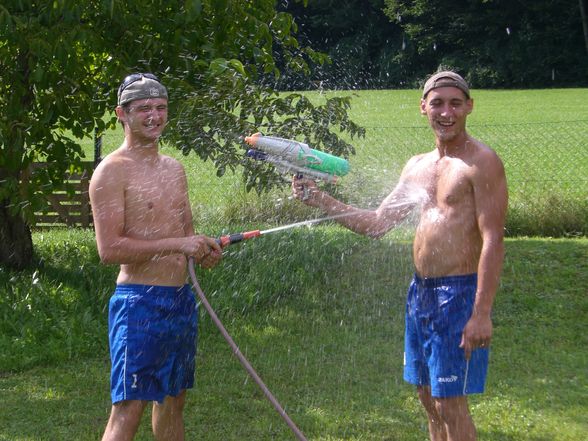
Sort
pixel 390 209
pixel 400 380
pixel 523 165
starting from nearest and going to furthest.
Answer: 1. pixel 390 209
2. pixel 400 380
3. pixel 523 165

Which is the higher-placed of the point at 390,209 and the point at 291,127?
the point at 291,127

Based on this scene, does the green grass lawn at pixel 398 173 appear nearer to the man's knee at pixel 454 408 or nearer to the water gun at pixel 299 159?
the water gun at pixel 299 159

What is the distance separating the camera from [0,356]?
5.86 metres

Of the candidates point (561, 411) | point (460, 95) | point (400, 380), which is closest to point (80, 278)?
point (400, 380)

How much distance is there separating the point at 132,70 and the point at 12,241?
2.17 metres

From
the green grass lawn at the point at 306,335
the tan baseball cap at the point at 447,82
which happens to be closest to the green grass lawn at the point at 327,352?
the green grass lawn at the point at 306,335

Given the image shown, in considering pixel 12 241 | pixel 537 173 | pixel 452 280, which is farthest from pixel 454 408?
pixel 537 173

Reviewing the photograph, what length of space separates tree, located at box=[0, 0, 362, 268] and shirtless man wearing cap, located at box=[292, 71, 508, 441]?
2405 millimetres

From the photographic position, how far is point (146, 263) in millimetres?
3627

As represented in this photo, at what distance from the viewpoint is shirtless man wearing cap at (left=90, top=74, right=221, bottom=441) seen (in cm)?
353

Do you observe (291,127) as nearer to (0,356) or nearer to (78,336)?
(78,336)

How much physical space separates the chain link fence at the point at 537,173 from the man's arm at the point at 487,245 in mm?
5711

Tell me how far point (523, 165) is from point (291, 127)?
821 cm

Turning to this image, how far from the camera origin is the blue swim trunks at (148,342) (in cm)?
354
